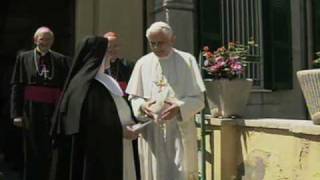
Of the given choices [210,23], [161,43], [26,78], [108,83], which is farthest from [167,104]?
[210,23]

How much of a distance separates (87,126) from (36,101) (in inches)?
80.9

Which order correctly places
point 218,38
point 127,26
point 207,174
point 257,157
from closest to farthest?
point 257,157 < point 207,174 < point 127,26 < point 218,38

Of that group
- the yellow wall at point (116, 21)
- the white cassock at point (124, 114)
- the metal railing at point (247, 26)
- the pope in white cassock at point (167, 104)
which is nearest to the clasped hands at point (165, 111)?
the pope in white cassock at point (167, 104)

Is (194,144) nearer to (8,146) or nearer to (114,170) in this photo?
(114,170)

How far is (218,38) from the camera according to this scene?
8.34 meters

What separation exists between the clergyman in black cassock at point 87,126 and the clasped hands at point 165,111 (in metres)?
0.62

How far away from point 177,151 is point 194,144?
155 mm

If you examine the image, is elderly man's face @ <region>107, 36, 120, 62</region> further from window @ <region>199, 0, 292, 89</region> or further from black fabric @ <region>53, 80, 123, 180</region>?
window @ <region>199, 0, 292, 89</region>

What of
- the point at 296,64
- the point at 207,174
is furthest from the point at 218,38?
the point at 207,174

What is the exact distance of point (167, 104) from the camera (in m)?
4.86

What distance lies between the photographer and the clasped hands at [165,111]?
15.7ft

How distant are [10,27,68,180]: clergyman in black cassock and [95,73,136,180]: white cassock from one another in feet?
5.30

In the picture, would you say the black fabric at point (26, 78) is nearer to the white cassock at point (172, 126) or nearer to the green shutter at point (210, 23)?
the white cassock at point (172, 126)

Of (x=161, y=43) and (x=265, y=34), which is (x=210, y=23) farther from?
(x=161, y=43)
